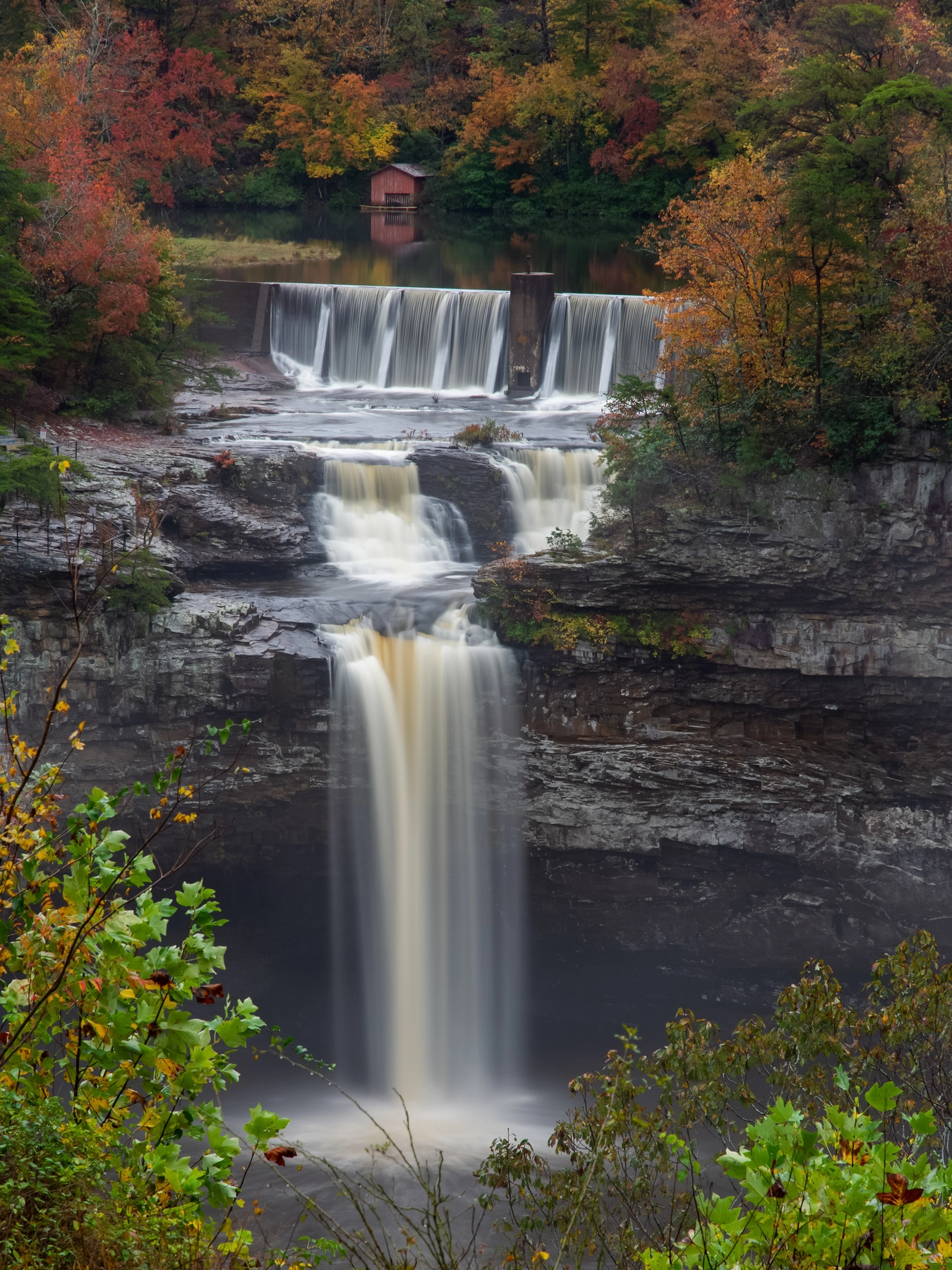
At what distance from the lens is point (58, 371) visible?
2425 centimetres

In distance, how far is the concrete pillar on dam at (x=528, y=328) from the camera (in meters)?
31.8

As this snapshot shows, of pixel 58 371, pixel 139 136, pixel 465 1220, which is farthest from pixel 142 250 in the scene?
pixel 139 136

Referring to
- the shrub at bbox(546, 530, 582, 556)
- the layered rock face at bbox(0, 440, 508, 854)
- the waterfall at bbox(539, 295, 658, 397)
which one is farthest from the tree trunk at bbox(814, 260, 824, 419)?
the waterfall at bbox(539, 295, 658, 397)

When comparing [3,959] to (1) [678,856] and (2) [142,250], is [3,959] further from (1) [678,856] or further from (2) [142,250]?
(2) [142,250]

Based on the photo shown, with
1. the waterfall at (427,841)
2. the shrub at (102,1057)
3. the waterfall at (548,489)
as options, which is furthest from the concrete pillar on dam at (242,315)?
the shrub at (102,1057)

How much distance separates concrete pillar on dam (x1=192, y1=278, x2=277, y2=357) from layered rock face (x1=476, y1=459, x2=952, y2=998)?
1807 cm

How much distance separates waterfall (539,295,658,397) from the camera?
104 feet

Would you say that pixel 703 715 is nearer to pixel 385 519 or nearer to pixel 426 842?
pixel 426 842

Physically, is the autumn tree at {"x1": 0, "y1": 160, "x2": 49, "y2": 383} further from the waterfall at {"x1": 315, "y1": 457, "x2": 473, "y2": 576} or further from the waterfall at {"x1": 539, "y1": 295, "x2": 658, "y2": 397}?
the waterfall at {"x1": 539, "y1": 295, "x2": 658, "y2": 397}

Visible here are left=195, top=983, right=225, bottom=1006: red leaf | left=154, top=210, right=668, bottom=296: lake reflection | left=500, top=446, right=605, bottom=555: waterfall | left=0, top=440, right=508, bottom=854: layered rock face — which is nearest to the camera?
left=195, top=983, right=225, bottom=1006: red leaf

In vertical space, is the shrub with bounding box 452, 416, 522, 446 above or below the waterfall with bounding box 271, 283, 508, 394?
below

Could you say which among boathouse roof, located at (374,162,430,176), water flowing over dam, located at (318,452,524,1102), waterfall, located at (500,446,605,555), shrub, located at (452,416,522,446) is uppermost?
boathouse roof, located at (374,162,430,176)

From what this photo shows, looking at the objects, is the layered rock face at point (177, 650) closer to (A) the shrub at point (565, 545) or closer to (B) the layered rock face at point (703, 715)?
(B) the layered rock face at point (703, 715)

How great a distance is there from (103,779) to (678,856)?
10.7m
